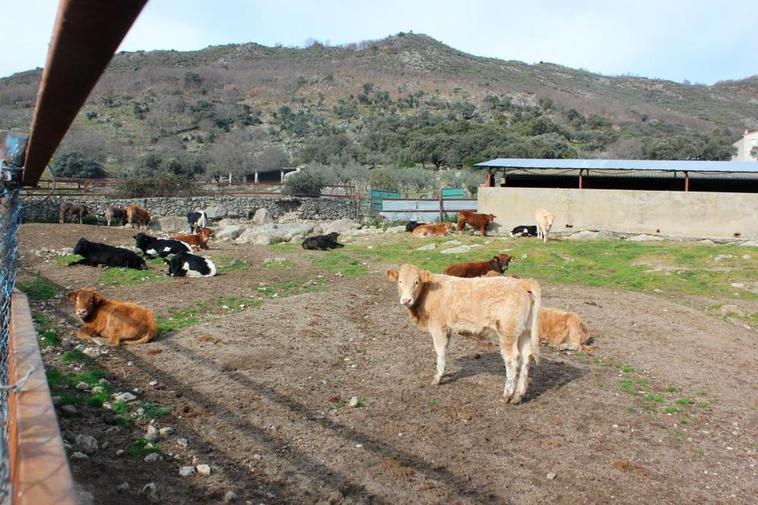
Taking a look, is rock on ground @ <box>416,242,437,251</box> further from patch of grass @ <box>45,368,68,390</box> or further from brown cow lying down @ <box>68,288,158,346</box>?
patch of grass @ <box>45,368,68,390</box>

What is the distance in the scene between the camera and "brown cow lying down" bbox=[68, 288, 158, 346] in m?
8.13

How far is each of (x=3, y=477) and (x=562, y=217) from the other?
2641 cm

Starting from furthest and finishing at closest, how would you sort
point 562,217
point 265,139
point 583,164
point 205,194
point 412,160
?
point 265,139 → point 412,160 → point 205,194 → point 583,164 → point 562,217

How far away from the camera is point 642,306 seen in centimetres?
1201

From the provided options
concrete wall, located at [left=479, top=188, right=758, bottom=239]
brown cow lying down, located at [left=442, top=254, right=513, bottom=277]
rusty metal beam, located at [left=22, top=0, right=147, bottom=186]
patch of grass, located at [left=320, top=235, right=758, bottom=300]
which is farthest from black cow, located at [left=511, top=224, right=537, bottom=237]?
rusty metal beam, located at [left=22, top=0, right=147, bottom=186]

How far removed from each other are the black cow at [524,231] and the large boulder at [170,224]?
1577 cm

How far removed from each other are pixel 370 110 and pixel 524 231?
64.9m

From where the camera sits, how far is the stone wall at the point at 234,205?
31781 mm

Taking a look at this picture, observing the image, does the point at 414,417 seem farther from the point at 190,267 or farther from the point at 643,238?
the point at 643,238

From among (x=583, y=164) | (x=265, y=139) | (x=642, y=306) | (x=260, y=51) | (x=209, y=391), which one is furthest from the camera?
(x=260, y=51)

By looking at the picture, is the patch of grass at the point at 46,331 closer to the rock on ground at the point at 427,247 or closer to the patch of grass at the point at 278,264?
the patch of grass at the point at 278,264

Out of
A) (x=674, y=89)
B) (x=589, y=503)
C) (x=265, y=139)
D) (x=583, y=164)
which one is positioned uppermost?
(x=674, y=89)

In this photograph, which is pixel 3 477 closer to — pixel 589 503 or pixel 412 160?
pixel 589 503

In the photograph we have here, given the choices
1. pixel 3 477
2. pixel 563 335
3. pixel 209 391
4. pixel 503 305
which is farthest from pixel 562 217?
pixel 3 477
